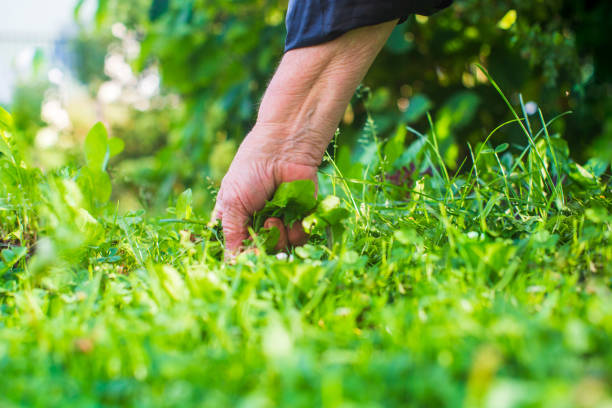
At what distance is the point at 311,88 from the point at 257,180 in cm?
29

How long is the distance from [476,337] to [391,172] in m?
1.30

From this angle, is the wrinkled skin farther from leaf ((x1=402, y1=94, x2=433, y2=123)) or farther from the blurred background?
leaf ((x1=402, y1=94, x2=433, y2=123))

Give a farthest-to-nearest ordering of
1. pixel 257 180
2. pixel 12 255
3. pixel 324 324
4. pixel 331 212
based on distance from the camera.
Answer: pixel 257 180 → pixel 331 212 → pixel 12 255 → pixel 324 324

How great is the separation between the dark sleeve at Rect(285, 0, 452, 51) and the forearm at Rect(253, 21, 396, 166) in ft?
0.11

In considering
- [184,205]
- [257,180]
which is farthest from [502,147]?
[184,205]

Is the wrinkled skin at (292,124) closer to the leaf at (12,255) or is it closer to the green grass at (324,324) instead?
the green grass at (324,324)

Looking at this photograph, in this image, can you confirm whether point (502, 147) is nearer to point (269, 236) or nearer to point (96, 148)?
point (269, 236)

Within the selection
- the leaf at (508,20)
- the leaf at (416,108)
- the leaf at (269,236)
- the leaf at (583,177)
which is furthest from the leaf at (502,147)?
the leaf at (416,108)

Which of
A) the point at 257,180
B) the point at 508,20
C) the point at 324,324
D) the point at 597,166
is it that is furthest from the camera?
the point at 508,20

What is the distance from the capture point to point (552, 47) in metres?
2.09

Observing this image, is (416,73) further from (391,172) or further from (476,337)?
(476,337)

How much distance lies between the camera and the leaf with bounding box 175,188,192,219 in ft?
4.55

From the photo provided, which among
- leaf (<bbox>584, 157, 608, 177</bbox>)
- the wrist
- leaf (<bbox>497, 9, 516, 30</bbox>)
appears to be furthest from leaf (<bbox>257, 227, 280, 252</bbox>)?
leaf (<bbox>497, 9, 516, 30</bbox>)

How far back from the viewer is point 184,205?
1434 mm
